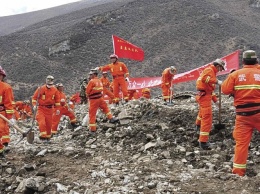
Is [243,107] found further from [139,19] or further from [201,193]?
[139,19]

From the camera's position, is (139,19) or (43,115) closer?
(43,115)

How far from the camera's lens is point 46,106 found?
939 cm

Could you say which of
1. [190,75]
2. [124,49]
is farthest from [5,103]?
[124,49]

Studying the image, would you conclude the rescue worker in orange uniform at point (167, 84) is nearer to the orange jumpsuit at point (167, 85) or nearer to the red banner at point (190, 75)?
the orange jumpsuit at point (167, 85)

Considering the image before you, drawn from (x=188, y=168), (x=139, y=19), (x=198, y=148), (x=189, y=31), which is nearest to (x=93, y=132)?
(x=198, y=148)

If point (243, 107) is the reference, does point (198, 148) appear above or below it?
below

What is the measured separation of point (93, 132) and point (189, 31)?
106ft

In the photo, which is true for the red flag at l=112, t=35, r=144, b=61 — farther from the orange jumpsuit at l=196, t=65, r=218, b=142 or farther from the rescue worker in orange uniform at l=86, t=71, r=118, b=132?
the orange jumpsuit at l=196, t=65, r=218, b=142

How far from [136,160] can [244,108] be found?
2.37 metres

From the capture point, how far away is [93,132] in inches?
373

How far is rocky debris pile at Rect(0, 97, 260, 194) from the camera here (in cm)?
557

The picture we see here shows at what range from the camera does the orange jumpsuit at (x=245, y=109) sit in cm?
550

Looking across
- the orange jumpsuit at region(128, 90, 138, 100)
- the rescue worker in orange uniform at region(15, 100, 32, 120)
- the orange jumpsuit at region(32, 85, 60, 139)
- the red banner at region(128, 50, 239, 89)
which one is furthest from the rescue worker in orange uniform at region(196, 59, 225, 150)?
the rescue worker in orange uniform at region(15, 100, 32, 120)

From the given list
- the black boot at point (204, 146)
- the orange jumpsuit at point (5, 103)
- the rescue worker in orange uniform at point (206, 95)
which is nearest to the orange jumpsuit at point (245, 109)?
the rescue worker in orange uniform at point (206, 95)
